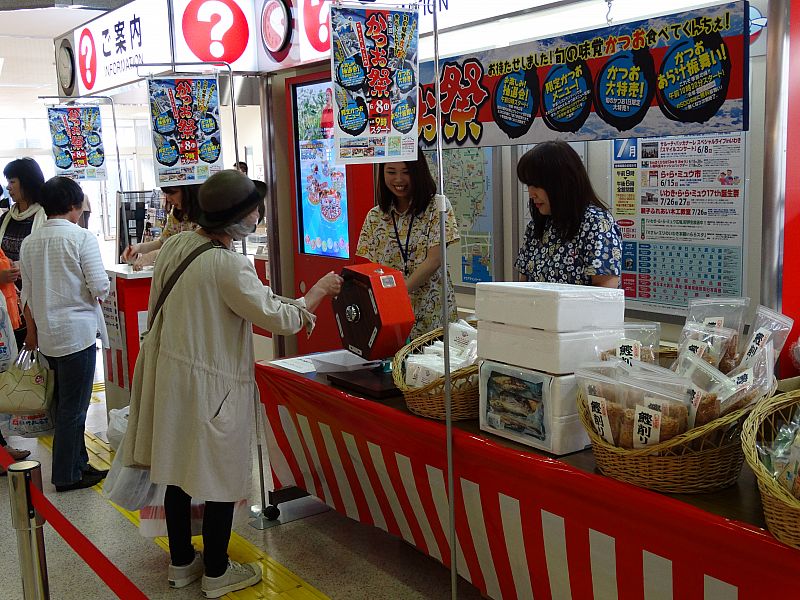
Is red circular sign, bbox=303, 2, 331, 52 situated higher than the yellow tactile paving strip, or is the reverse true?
A: red circular sign, bbox=303, 2, 331, 52

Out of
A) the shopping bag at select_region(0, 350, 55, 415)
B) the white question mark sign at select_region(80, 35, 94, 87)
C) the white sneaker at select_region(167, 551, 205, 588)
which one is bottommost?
the white sneaker at select_region(167, 551, 205, 588)

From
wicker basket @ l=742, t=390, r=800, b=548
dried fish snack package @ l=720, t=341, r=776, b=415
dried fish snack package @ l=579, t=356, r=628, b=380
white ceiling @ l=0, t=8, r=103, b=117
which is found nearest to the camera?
wicker basket @ l=742, t=390, r=800, b=548

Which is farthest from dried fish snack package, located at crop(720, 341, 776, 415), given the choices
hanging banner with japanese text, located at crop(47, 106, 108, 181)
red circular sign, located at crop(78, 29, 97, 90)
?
red circular sign, located at crop(78, 29, 97, 90)

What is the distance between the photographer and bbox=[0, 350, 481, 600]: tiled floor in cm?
316

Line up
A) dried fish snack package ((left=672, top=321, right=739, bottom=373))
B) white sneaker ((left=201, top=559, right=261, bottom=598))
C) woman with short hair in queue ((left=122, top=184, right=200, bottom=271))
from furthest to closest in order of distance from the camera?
1. woman with short hair in queue ((left=122, top=184, right=200, bottom=271))
2. white sneaker ((left=201, top=559, right=261, bottom=598))
3. dried fish snack package ((left=672, top=321, right=739, bottom=373))

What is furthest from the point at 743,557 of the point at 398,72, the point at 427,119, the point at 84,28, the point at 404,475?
the point at 84,28

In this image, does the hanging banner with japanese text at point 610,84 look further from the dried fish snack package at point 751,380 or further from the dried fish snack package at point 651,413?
the dried fish snack package at point 651,413

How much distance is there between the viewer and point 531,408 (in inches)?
90.3

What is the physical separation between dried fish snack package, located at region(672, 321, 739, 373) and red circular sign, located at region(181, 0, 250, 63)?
13.8 feet

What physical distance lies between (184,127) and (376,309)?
78.8 inches

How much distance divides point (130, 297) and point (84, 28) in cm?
342

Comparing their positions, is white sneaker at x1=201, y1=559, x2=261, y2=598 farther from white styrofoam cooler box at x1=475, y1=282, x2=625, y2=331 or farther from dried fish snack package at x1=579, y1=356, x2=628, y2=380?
dried fish snack package at x1=579, y1=356, x2=628, y2=380

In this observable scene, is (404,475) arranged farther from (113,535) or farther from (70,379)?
(70,379)

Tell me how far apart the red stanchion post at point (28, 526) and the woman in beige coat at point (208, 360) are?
2.27ft
